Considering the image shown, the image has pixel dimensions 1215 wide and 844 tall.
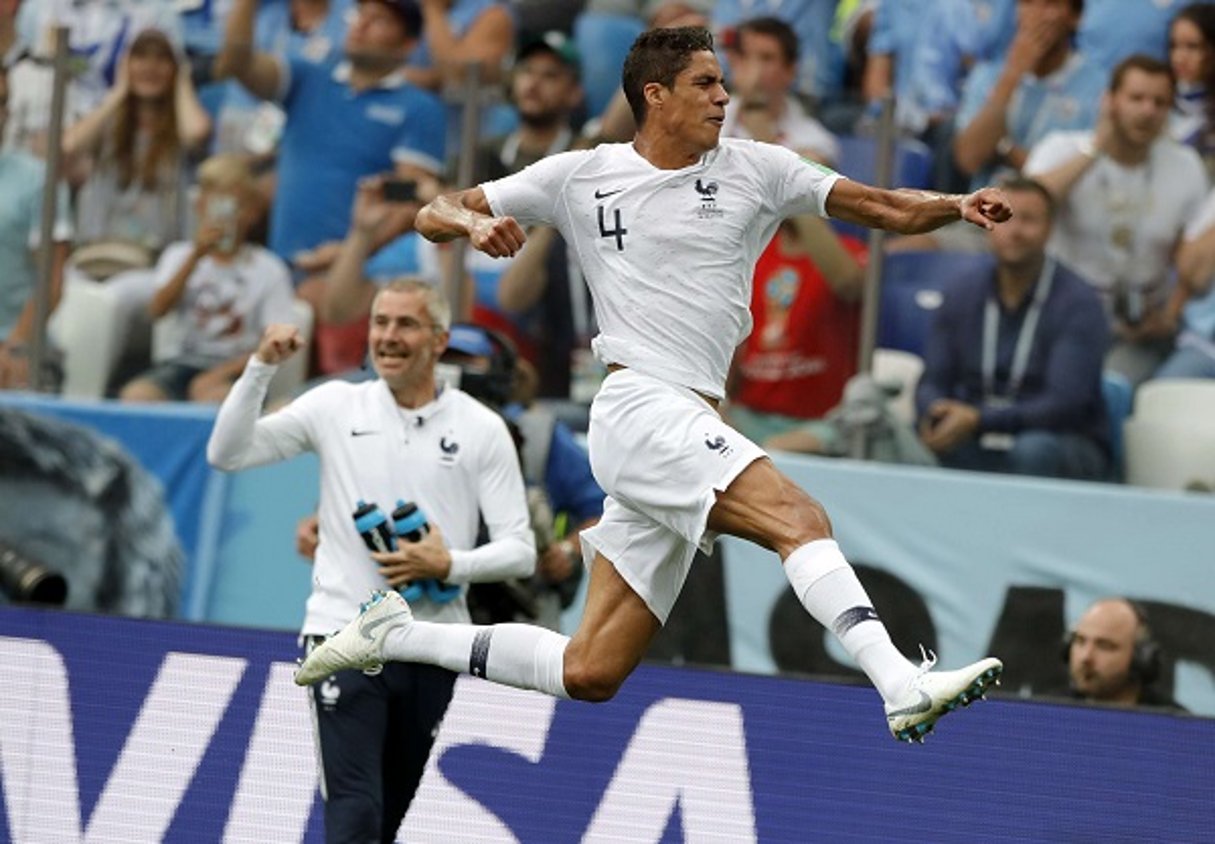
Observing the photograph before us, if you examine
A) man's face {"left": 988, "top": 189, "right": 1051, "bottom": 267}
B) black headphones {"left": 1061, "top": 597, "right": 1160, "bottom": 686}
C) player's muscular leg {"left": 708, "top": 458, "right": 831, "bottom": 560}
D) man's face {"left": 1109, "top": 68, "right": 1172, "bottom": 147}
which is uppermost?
man's face {"left": 1109, "top": 68, "right": 1172, "bottom": 147}

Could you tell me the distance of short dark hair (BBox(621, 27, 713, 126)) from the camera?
674 cm

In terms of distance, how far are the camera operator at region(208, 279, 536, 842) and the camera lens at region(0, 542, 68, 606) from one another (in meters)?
3.00

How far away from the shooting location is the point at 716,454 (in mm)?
6484

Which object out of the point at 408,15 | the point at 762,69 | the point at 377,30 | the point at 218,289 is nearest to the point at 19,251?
the point at 218,289

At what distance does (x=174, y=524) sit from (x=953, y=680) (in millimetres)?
5973

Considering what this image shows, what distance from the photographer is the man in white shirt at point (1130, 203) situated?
10.2m

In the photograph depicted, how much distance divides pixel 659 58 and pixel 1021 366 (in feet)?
13.0

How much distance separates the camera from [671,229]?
6.72 m

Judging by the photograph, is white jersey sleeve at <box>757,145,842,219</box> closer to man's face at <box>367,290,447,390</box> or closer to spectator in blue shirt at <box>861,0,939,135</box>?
man's face at <box>367,290,447,390</box>

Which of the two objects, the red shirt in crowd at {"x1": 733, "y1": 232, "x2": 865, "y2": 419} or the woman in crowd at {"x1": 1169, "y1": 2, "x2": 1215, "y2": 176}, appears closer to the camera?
the woman in crowd at {"x1": 1169, "y1": 2, "x2": 1215, "y2": 176}

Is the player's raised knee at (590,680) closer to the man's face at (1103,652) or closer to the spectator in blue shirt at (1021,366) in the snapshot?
the man's face at (1103,652)

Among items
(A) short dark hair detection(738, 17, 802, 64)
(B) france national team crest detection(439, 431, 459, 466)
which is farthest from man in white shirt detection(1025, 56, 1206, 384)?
(B) france national team crest detection(439, 431, 459, 466)

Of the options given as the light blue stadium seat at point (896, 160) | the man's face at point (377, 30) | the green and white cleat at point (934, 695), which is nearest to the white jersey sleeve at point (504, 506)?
the green and white cleat at point (934, 695)

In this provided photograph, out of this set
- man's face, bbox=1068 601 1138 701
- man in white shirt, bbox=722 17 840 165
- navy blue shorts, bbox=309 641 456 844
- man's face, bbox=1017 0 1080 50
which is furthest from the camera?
man's face, bbox=1017 0 1080 50
